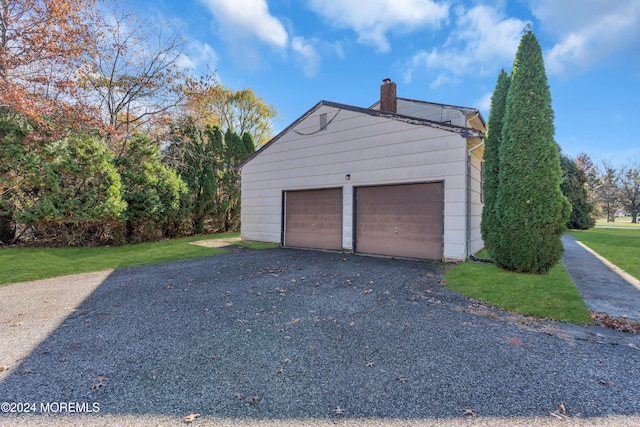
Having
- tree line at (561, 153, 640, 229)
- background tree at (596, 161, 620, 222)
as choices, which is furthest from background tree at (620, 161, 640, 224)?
background tree at (596, 161, 620, 222)

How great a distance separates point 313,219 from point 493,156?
571 centimetres

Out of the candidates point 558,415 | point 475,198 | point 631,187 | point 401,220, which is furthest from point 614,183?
point 558,415

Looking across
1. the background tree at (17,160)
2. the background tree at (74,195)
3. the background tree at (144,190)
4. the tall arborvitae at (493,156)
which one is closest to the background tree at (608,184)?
the tall arborvitae at (493,156)

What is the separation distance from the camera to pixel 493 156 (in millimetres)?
6699

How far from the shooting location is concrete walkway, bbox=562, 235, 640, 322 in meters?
4.14

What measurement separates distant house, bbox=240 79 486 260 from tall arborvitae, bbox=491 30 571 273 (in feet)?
3.77

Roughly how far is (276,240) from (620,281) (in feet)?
30.9

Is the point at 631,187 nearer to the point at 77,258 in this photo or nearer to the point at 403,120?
the point at 403,120

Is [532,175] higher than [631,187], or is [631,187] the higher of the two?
[631,187]

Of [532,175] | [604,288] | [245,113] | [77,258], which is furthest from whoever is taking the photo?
[245,113]

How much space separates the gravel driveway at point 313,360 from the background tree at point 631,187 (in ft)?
140

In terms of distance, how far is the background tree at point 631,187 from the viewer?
1261 inches

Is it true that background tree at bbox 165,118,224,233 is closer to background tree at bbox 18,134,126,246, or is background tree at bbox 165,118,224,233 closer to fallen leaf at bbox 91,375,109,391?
background tree at bbox 18,134,126,246

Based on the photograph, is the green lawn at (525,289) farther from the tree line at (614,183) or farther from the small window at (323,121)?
the tree line at (614,183)
